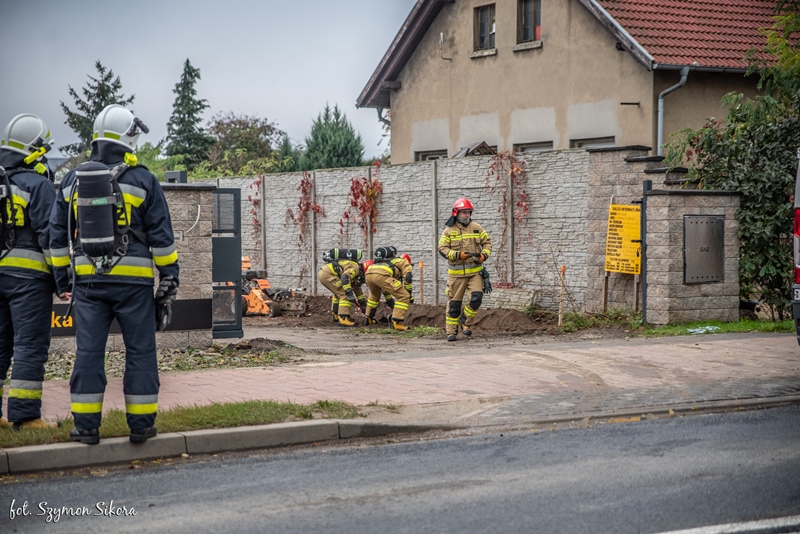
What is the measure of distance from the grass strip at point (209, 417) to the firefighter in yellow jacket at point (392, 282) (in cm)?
942

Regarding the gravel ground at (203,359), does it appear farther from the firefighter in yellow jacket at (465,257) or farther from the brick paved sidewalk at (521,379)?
the firefighter in yellow jacket at (465,257)

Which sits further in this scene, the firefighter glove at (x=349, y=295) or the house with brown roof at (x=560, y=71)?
the house with brown roof at (x=560, y=71)

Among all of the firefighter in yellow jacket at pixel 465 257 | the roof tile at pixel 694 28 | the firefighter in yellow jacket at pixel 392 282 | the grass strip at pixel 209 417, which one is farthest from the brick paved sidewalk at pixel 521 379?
the roof tile at pixel 694 28

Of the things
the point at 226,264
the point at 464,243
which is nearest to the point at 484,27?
the point at 464,243

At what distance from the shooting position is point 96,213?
24.0ft

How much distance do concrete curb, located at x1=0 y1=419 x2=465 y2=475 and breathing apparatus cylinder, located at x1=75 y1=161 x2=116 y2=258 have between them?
132 centimetres

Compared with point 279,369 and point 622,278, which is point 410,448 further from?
point 622,278

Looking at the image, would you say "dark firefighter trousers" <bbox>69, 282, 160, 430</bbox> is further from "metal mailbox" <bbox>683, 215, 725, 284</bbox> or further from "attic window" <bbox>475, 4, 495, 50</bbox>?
"attic window" <bbox>475, 4, 495, 50</bbox>

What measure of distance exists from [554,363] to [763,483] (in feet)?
17.4

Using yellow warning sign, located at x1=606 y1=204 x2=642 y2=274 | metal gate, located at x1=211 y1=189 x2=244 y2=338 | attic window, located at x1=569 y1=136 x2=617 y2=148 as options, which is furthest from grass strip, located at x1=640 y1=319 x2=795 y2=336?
attic window, located at x1=569 y1=136 x2=617 y2=148

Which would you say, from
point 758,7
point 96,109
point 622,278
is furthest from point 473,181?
point 96,109

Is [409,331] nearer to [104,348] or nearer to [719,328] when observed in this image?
[719,328]

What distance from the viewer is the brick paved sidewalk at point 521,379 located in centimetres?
941

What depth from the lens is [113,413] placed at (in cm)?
820
